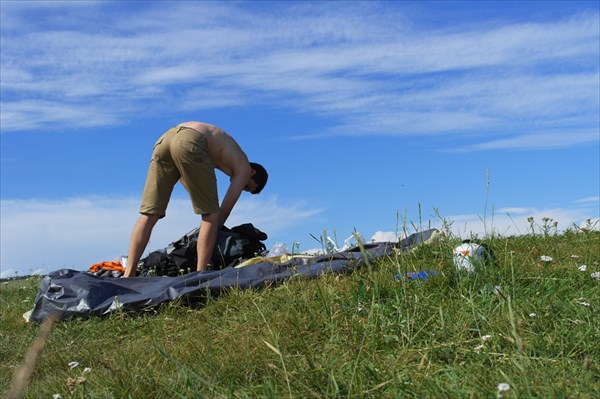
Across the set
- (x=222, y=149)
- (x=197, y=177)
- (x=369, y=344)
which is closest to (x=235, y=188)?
(x=222, y=149)

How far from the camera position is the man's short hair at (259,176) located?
8016 millimetres

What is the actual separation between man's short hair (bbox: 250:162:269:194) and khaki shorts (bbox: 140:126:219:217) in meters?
0.90

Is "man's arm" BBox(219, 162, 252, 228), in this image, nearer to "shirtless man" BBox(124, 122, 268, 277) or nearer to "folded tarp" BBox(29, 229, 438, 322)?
"shirtless man" BBox(124, 122, 268, 277)

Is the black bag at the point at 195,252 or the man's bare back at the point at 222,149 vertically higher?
the man's bare back at the point at 222,149

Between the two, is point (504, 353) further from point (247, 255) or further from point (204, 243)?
point (247, 255)

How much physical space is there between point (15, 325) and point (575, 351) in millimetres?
5052

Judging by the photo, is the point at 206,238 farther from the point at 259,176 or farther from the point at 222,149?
the point at 259,176

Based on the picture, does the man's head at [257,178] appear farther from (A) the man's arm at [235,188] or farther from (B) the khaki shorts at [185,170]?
(B) the khaki shorts at [185,170]

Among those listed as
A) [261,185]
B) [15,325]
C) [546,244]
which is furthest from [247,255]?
[546,244]

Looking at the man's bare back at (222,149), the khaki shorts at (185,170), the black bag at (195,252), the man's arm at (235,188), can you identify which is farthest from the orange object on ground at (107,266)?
the man's bare back at (222,149)

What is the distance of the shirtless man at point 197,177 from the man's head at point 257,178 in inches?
1.2

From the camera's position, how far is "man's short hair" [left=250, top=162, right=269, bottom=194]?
26.3 feet

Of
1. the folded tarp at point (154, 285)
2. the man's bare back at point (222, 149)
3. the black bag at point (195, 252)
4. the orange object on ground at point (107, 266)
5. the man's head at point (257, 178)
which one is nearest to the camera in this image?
the folded tarp at point (154, 285)

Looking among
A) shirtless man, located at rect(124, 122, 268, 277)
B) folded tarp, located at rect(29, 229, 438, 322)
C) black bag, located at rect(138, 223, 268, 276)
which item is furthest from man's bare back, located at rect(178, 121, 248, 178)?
folded tarp, located at rect(29, 229, 438, 322)
